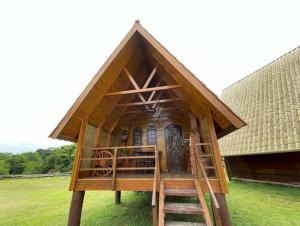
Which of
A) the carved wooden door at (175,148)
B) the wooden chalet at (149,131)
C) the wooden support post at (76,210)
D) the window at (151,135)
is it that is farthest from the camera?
the window at (151,135)

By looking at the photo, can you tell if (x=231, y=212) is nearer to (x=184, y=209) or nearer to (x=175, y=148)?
(x=175, y=148)

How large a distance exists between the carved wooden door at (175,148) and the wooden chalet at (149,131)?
52mm

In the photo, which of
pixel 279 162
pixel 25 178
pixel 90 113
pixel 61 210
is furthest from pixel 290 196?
pixel 25 178

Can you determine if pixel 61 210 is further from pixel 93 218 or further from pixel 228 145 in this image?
pixel 228 145

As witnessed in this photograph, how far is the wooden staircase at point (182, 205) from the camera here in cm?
402

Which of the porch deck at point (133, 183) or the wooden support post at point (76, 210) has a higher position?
the porch deck at point (133, 183)

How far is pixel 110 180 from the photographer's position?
19.7 ft

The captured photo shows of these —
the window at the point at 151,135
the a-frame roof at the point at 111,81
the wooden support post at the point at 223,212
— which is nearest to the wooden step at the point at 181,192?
the wooden support post at the point at 223,212

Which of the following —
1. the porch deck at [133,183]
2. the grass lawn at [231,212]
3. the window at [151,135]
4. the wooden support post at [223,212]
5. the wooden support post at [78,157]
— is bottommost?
the grass lawn at [231,212]

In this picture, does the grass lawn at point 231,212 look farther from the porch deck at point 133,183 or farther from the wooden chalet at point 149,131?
the porch deck at point 133,183

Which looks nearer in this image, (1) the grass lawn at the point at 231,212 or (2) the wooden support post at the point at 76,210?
(2) the wooden support post at the point at 76,210

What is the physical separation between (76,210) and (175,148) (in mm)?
5485

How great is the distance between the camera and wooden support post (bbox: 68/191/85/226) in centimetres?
576

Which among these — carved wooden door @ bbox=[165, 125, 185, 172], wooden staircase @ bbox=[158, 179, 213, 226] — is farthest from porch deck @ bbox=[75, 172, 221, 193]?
carved wooden door @ bbox=[165, 125, 185, 172]
